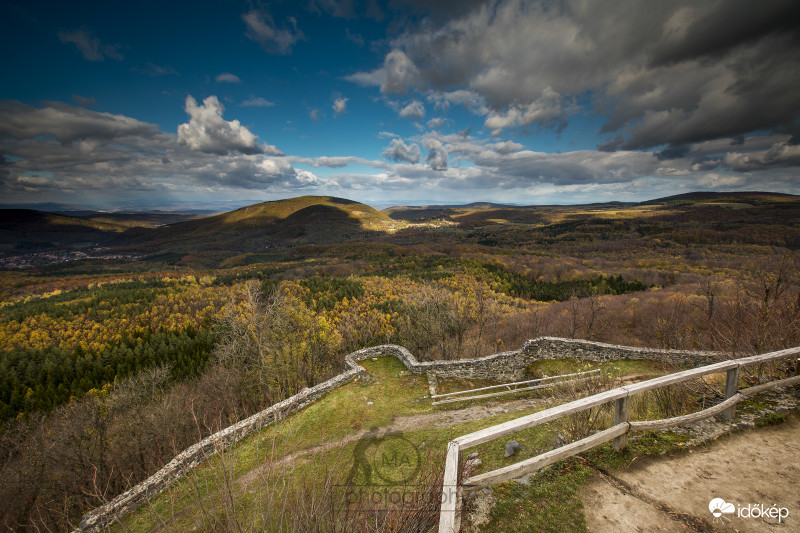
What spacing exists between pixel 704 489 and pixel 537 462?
2281mm

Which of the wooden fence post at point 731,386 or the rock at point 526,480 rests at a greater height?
the wooden fence post at point 731,386

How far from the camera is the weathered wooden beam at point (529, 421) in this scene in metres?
3.58

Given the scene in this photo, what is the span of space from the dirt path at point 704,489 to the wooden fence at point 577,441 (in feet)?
1.48

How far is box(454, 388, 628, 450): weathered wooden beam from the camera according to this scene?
3.58m

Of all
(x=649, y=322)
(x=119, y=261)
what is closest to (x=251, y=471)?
(x=649, y=322)

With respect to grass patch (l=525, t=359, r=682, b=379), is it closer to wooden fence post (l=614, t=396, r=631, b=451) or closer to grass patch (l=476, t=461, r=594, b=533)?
wooden fence post (l=614, t=396, r=631, b=451)

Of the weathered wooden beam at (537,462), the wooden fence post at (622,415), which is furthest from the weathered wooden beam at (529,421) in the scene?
the weathered wooden beam at (537,462)

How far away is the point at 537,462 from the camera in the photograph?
3.84 metres

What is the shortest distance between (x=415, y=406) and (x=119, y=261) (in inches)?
8904

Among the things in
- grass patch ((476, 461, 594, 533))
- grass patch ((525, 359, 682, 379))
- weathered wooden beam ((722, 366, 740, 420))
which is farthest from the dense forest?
weathered wooden beam ((722, 366, 740, 420))

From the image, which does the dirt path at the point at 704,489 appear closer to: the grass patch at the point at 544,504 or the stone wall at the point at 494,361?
the grass patch at the point at 544,504

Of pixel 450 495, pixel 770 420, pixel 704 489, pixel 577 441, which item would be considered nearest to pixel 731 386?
pixel 770 420

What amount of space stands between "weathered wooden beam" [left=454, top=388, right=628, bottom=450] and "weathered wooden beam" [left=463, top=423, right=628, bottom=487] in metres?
0.34

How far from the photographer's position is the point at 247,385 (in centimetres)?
2158
